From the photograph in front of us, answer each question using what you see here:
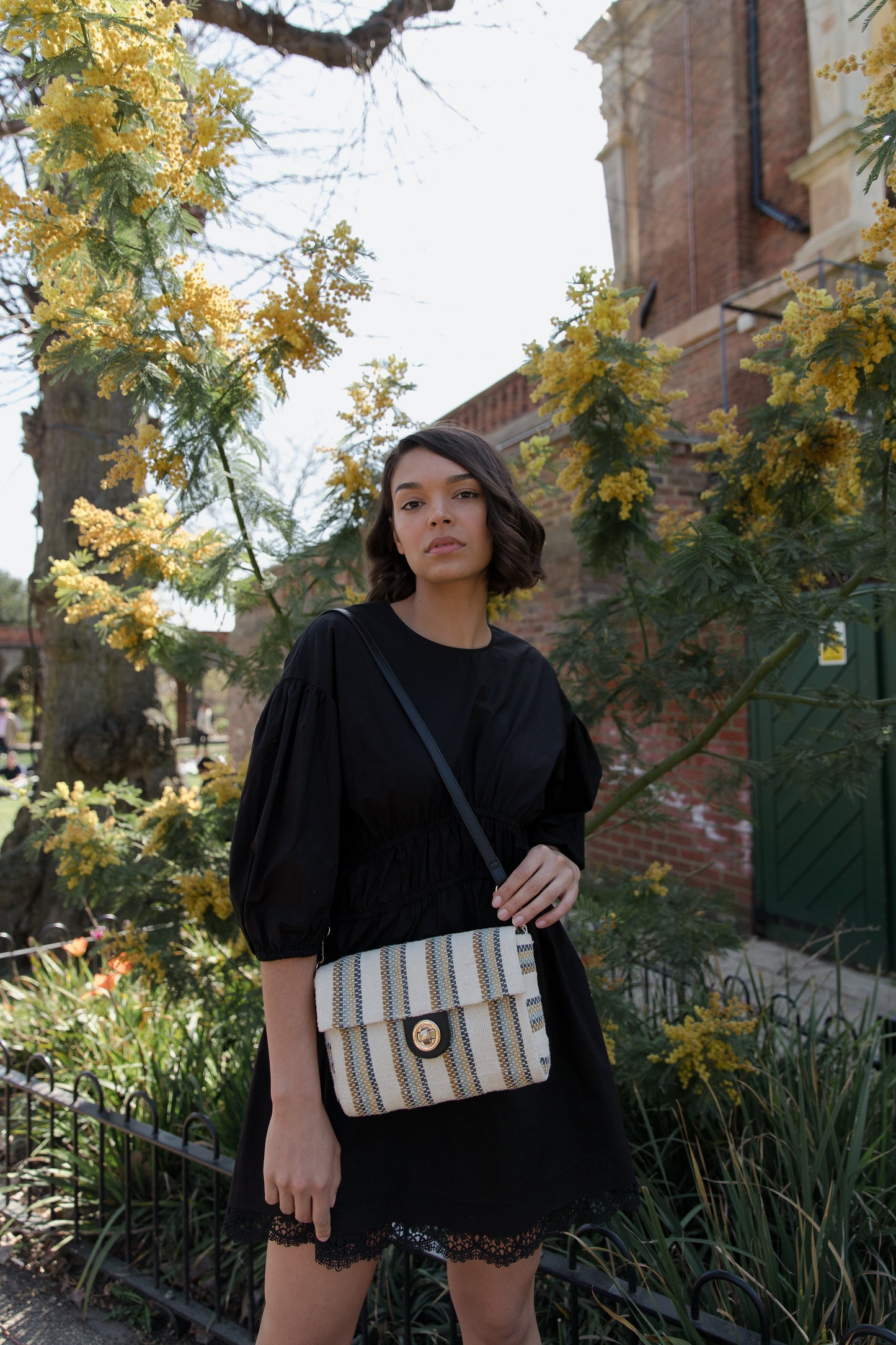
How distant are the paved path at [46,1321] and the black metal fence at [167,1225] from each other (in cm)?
10

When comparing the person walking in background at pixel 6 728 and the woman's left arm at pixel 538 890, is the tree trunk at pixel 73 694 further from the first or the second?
the person walking in background at pixel 6 728

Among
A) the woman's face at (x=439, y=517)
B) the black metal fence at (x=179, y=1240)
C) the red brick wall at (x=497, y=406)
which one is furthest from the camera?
the red brick wall at (x=497, y=406)

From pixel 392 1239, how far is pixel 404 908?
53 cm

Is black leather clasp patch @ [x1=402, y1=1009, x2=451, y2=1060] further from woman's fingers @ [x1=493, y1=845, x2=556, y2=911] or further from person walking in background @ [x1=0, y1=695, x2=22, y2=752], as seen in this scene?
person walking in background @ [x1=0, y1=695, x2=22, y2=752]

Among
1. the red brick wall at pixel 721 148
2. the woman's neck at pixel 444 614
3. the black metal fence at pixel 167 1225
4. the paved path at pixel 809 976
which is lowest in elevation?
the paved path at pixel 809 976

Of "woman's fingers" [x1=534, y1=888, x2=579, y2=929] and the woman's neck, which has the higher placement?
the woman's neck

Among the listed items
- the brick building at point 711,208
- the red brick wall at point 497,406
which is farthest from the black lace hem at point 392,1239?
the red brick wall at point 497,406

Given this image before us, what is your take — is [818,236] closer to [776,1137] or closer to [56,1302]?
[776,1137]

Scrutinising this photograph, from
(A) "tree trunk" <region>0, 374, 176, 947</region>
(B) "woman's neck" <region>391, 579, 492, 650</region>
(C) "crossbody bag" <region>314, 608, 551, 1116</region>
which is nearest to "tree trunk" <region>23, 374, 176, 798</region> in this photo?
(A) "tree trunk" <region>0, 374, 176, 947</region>

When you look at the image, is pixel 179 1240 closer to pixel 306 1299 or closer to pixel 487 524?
pixel 306 1299

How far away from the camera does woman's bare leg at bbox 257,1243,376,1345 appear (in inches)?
50.9

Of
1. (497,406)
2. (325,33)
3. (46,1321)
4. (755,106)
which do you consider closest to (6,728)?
(497,406)

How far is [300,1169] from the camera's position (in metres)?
1.22

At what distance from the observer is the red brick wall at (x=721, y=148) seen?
744 centimetres
